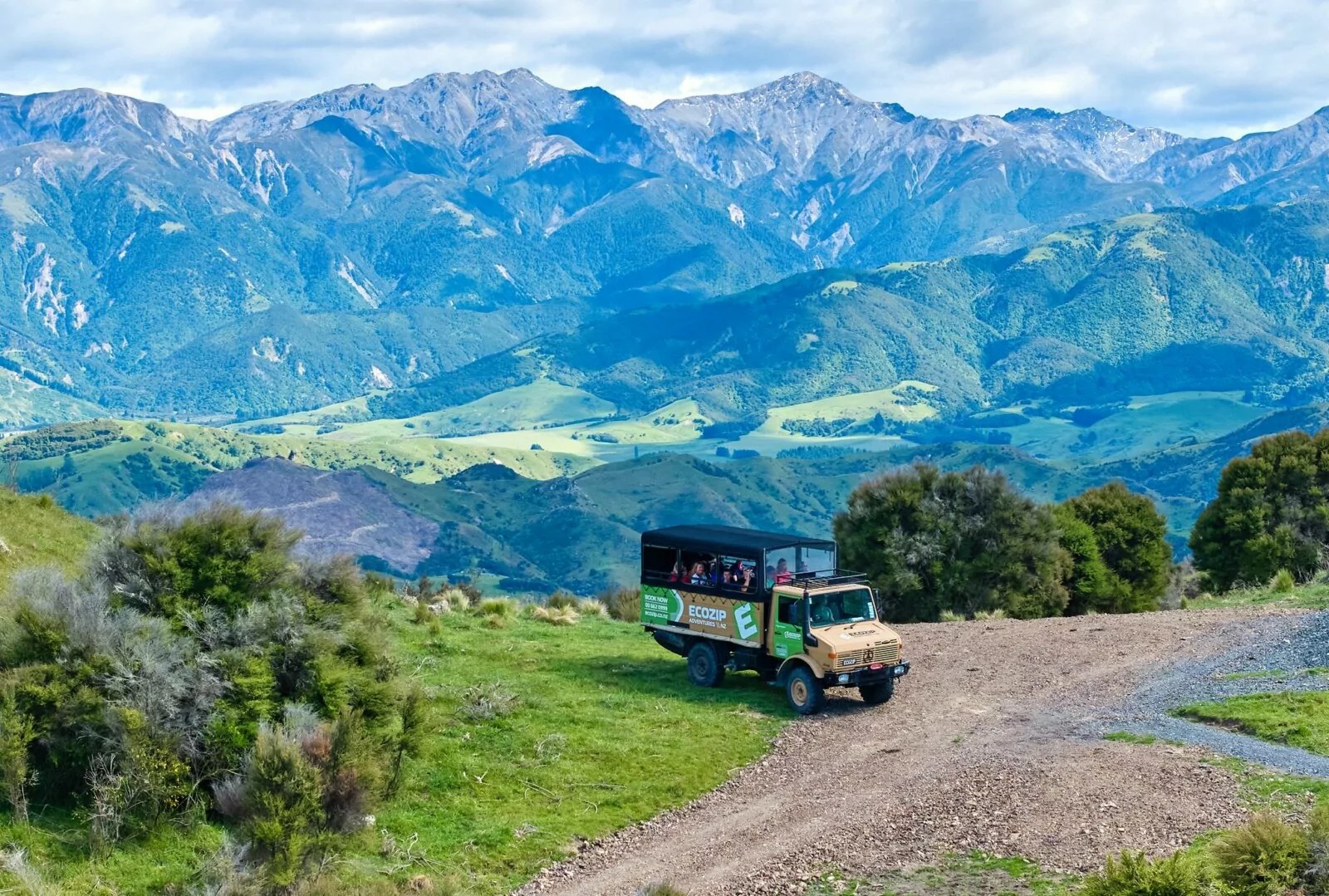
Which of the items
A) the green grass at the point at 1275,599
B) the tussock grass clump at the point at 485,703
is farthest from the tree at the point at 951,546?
the tussock grass clump at the point at 485,703

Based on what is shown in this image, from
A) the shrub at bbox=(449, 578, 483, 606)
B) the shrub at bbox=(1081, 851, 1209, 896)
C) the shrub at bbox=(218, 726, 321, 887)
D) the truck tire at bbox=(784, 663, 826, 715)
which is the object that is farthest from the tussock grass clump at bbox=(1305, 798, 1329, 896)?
the shrub at bbox=(449, 578, 483, 606)

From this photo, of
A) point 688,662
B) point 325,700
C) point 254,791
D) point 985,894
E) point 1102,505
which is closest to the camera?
point 985,894

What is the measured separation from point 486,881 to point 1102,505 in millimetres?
39089

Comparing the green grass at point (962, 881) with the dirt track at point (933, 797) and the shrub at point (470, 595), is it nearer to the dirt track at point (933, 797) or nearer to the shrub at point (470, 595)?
the dirt track at point (933, 797)

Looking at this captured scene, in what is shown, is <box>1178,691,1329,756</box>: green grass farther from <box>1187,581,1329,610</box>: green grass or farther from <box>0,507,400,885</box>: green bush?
<box>0,507,400,885</box>: green bush

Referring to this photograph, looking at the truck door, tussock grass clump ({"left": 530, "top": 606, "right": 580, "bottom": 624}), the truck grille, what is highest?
the truck door

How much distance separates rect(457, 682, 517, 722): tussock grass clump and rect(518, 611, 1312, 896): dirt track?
4705 millimetres

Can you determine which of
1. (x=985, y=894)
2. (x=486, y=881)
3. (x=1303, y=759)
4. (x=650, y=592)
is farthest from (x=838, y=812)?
(x=650, y=592)

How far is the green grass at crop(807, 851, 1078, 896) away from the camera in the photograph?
53.2 feet

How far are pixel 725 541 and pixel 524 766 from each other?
7403mm

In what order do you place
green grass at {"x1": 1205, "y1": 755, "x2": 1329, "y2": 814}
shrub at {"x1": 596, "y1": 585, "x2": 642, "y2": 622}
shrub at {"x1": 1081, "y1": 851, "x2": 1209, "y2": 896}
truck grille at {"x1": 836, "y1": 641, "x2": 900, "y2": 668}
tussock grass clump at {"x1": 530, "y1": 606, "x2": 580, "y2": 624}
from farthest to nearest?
shrub at {"x1": 596, "y1": 585, "x2": 642, "y2": 622}
tussock grass clump at {"x1": 530, "y1": 606, "x2": 580, "y2": 624}
truck grille at {"x1": 836, "y1": 641, "x2": 900, "y2": 668}
green grass at {"x1": 1205, "y1": 755, "x2": 1329, "y2": 814}
shrub at {"x1": 1081, "y1": 851, "x2": 1209, "y2": 896}

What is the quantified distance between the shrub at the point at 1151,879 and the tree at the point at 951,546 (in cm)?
2700

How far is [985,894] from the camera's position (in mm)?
16141

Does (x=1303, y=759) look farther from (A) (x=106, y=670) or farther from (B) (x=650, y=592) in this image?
(A) (x=106, y=670)
